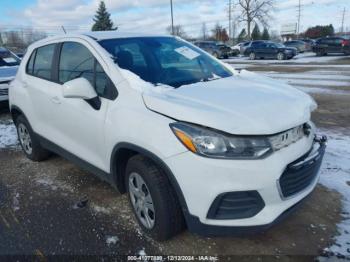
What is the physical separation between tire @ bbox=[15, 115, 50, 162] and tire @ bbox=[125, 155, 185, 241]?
229 centimetres

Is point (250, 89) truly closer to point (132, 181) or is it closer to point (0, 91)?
point (132, 181)

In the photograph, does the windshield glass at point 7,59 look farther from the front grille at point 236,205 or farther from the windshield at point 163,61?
the front grille at point 236,205

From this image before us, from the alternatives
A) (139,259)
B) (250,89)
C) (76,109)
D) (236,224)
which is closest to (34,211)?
(76,109)

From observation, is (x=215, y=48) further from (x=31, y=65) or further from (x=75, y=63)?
(x=75, y=63)

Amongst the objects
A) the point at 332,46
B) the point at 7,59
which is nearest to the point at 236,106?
the point at 7,59

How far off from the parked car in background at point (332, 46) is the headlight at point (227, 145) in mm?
27411

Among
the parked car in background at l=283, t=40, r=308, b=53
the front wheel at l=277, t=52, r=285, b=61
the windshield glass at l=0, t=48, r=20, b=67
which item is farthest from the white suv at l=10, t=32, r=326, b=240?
the parked car in background at l=283, t=40, r=308, b=53

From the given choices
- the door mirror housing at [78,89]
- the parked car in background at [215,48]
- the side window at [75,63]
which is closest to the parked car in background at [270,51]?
the parked car in background at [215,48]

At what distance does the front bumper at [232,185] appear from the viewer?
2.44 metres

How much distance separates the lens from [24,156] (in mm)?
5520

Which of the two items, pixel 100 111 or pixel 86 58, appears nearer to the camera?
pixel 100 111

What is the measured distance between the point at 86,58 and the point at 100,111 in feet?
2.26

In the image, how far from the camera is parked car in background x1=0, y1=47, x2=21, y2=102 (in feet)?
27.0

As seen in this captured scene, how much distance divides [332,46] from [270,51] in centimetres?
486
